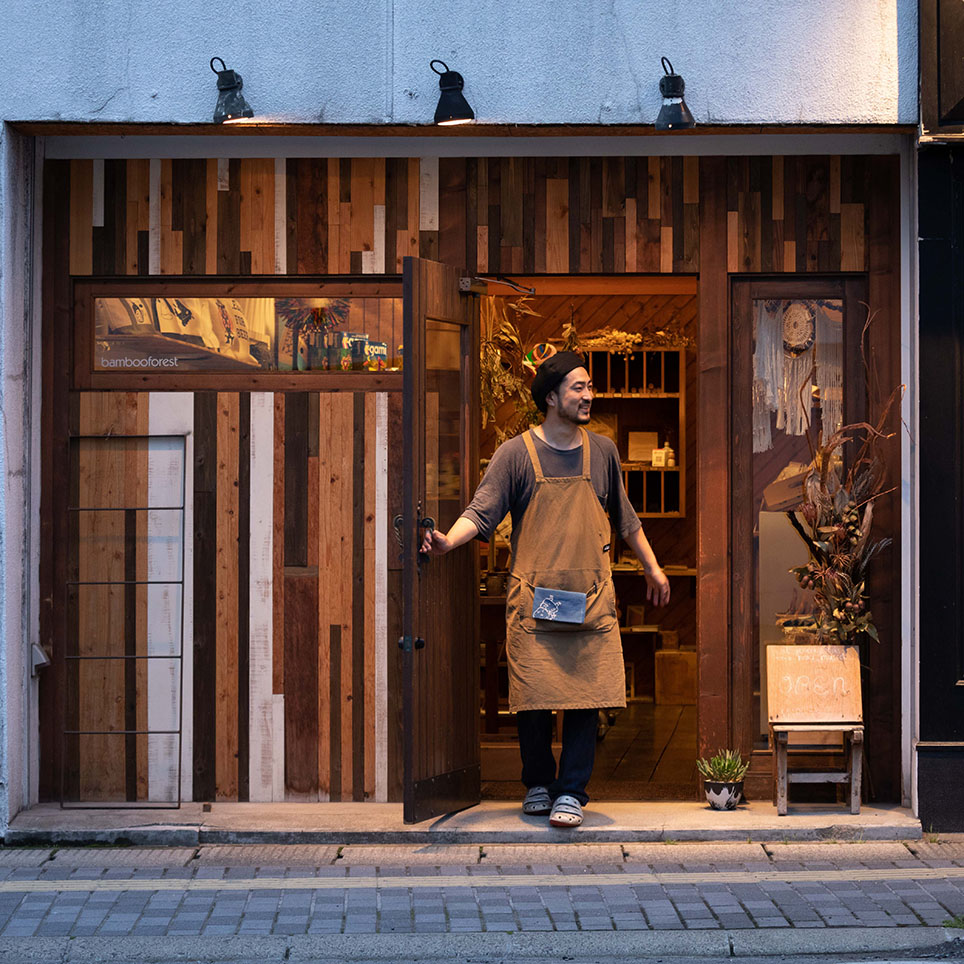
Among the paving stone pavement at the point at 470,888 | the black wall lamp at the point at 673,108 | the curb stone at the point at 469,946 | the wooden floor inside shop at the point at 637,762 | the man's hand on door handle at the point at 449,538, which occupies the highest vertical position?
the black wall lamp at the point at 673,108

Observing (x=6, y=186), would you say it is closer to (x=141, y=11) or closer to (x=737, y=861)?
(x=141, y=11)

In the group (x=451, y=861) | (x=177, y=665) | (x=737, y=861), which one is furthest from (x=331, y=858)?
(x=737, y=861)

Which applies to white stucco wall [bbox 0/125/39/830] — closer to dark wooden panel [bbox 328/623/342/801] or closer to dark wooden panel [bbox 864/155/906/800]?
dark wooden panel [bbox 328/623/342/801]

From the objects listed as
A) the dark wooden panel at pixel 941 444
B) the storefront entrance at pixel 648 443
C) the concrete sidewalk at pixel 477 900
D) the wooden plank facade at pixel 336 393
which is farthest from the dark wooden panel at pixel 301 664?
the dark wooden panel at pixel 941 444

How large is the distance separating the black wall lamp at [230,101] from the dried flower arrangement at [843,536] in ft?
10.6

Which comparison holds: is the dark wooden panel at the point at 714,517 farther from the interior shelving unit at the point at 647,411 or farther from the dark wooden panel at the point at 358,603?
the interior shelving unit at the point at 647,411

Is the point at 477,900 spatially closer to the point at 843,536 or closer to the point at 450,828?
the point at 450,828

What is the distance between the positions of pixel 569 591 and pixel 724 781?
1262 millimetres

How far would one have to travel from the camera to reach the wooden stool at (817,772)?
6.75 metres

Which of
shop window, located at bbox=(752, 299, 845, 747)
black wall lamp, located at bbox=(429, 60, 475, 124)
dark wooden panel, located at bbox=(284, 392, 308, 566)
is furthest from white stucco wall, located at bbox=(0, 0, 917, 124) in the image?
dark wooden panel, located at bbox=(284, 392, 308, 566)

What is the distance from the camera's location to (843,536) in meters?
6.89

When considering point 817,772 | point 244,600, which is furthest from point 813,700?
point 244,600

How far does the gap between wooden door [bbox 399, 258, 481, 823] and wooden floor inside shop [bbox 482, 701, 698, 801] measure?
840mm

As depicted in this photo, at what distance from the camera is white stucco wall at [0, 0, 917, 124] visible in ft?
21.9
